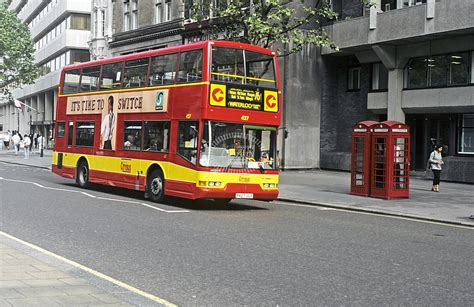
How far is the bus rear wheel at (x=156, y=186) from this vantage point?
15.5 metres

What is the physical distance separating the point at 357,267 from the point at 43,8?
233 feet

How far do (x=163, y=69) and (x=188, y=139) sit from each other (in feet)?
7.87

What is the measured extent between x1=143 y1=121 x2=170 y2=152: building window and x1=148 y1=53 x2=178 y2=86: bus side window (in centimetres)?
112

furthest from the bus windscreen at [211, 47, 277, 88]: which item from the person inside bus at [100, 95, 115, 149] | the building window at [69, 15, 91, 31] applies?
the building window at [69, 15, 91, 31]

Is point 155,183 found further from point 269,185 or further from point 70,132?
point 70,132

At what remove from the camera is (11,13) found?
52.2m

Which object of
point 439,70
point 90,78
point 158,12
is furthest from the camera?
point 158,12

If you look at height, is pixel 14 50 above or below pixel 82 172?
above

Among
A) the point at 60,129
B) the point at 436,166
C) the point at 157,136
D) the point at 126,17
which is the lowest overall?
the point at 436,166

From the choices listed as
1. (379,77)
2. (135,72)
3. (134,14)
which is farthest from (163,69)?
(134,14)

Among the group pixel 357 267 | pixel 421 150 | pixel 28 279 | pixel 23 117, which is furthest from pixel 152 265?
pixel 23 117

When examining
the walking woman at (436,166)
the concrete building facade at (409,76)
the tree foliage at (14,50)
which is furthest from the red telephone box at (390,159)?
the tree foliage at (14,50)

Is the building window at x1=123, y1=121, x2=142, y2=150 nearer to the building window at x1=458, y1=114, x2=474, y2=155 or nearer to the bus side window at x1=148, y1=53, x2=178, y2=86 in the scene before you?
the bus side window at x1=148, y1=53, x2=178, y2=86

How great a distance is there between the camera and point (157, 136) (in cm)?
1575
